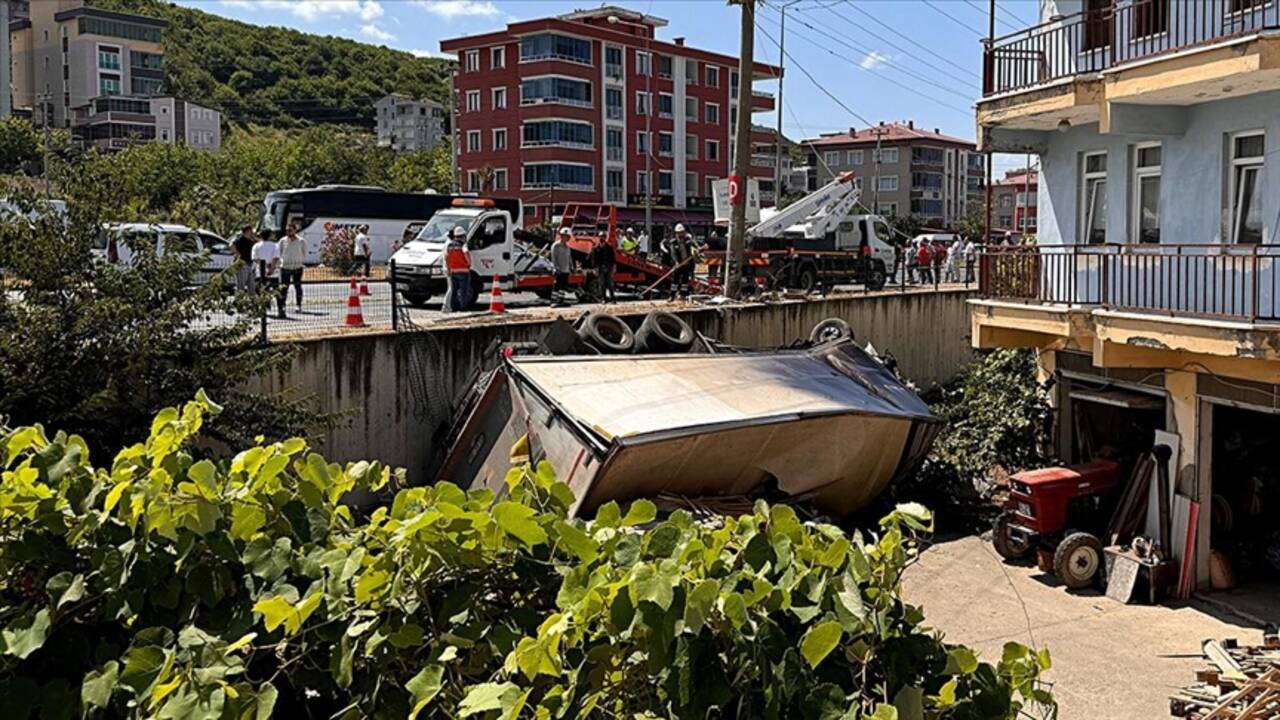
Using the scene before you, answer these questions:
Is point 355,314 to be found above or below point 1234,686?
above

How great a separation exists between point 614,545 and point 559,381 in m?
11.5

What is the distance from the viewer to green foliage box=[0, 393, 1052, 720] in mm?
2818

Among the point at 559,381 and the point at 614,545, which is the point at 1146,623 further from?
the point at 614,545

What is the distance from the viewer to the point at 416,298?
2344 centimetres

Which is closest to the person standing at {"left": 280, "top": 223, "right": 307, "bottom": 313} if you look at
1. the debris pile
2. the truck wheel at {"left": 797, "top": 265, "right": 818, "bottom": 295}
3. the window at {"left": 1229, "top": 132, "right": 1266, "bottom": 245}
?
the truck wheel at {"left": 797, "top": 265, "right": 818, "bottom": 295}

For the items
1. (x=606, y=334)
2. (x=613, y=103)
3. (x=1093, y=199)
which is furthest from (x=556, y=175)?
(x=1093, y=199)

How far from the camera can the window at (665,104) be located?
2916 inches

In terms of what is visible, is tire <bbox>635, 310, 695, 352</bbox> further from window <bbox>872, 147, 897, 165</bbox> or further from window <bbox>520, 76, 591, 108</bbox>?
window <bbox>872, 147, 897, 165</bbox>

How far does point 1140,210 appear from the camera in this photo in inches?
650

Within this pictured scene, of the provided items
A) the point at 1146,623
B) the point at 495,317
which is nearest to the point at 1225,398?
the point at 1146,623

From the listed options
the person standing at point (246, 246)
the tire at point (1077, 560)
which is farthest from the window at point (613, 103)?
the tire at point (1077, 560)

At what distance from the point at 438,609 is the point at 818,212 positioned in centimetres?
3154

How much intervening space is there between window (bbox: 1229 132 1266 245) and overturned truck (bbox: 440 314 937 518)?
15.4 feet

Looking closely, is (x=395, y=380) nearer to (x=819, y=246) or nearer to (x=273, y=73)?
(x=819, y=246)
